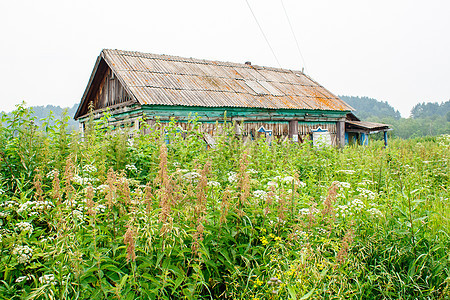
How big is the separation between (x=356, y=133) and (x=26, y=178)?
58.6 ft

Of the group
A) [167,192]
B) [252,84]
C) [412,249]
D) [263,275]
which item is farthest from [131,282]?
[252,84]

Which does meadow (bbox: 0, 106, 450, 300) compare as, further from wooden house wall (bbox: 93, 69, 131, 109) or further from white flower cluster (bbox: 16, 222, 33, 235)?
wooden house wall (bbox: 93, 69, 131, 109)

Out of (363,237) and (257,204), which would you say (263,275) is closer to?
(257,204)

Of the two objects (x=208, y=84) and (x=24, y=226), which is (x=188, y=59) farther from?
(x=24, y=226)

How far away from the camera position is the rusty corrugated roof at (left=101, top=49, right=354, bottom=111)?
10742 millimetres

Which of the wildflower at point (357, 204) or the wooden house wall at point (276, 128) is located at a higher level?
the wooden house wall at point (276, 128)

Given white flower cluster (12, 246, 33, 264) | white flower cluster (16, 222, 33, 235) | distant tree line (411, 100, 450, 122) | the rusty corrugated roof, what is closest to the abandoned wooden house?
the rusty corrugated roof

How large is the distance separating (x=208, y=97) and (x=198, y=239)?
9.53 metres

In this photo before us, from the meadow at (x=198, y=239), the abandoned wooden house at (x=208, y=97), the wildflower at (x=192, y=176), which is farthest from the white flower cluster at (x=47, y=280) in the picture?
the abandoned wooden house at (x=208, y=97)

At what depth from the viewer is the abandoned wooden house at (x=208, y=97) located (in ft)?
34.7

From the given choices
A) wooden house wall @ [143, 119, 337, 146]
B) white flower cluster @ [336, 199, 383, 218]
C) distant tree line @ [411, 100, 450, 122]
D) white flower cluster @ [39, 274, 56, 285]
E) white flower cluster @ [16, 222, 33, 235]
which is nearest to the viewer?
white flower cluster @ [39, 274, 56, 285]

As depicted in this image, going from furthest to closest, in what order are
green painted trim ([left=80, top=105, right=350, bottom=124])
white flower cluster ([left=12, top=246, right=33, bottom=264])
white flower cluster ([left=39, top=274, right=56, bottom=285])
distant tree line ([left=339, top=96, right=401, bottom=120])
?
distant tree line ([left=339, top=96, right=401, bottom=120]) < green painted trim ([left=80, top=105, right=350, bottom=124]) < white flower cluster ([left=12, top=246, right=33, bottom=264]) < white flower cluster ([left=39, top=274, right=56, bottom=285])

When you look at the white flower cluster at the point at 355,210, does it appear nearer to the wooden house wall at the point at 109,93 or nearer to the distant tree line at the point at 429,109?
the wooden house wall at the point at 109,93

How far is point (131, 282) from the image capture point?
213 centimetres
